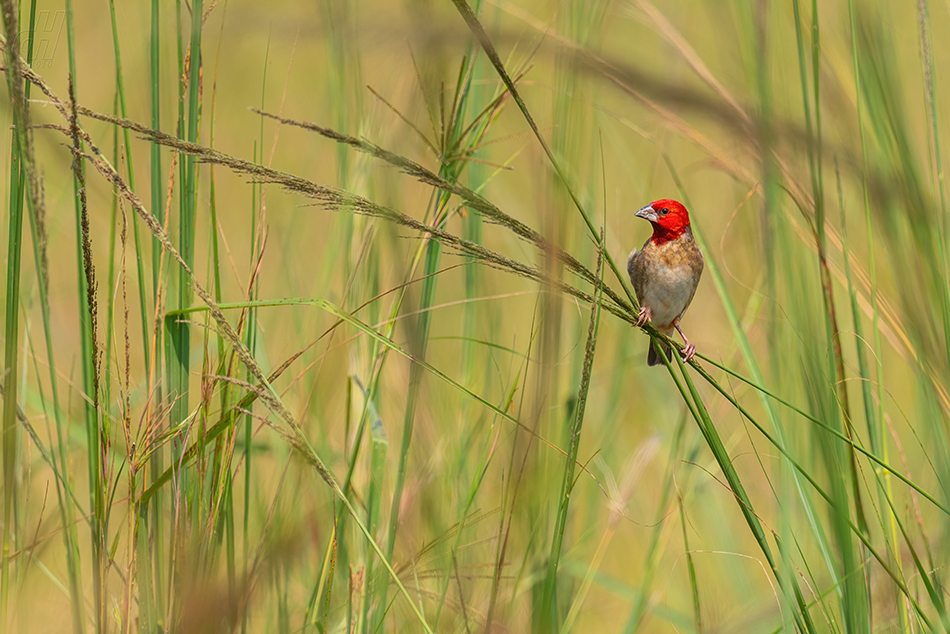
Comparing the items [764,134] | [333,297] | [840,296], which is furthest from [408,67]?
[840,296]

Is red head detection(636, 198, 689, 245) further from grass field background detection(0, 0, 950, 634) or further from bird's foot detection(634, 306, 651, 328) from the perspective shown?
grass field background detection(0, 0, 950, 634)

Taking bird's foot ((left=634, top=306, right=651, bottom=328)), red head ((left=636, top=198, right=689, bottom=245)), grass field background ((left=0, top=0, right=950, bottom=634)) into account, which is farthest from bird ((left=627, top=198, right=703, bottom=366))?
grass field background ((left=0, top=0, right=950, bottom=634))

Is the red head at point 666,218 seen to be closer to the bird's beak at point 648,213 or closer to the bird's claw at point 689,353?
the bird's beak at point 648,213

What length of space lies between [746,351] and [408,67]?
3.29ft

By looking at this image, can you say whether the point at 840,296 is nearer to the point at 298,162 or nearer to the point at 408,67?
the point at 298,162

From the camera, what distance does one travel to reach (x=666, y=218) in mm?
2992

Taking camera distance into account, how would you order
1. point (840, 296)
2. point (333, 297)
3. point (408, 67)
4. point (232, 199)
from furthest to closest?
1. point (232, 199)
2. point (840, 296)
3. point (333, 297)
4. point (408, 67)

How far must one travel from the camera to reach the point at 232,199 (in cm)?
691

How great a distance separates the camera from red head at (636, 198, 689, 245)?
2930 millimetres

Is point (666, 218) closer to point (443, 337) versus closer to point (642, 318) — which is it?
point (642, 318)

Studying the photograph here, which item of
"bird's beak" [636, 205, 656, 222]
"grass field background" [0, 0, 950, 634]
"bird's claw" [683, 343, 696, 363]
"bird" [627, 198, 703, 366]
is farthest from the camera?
"bird" [627, 198, 703, 366]

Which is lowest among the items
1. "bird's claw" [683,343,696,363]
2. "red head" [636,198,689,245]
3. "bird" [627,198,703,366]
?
"bird's claw" [683,343,696,363]

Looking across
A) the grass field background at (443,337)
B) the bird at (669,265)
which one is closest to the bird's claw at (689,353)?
the grass field background at (443,337)

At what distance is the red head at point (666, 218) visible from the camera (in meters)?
2.93
